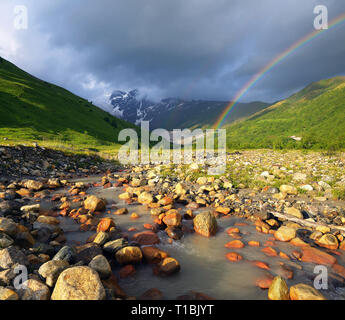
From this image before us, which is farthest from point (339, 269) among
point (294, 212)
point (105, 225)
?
point (105, 225)

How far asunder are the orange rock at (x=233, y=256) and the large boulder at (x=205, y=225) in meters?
1.35

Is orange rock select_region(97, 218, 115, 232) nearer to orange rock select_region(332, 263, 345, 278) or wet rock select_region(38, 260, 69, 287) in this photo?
wet rock select_region(38, 260, 69, 287)

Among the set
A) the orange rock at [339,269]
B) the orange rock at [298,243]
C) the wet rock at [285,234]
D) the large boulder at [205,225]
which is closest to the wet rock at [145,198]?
the large boulder at [205,225]

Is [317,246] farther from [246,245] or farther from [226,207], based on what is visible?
[226,207]

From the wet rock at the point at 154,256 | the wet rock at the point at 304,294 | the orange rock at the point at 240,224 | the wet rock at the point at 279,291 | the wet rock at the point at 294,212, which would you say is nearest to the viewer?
the wet rock at the point at 304,294

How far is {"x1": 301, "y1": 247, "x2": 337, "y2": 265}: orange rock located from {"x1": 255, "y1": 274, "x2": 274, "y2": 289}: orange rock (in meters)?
1.72

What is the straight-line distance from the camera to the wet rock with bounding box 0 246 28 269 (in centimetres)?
447

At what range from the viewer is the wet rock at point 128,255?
5.95m

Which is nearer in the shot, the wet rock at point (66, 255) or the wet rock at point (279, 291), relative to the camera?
the wet rock at point (279, 291)

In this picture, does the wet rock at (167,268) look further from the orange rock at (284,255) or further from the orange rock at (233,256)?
the orange rock at (284,255)

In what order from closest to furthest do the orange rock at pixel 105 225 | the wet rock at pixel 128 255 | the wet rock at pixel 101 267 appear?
→ the wet rock at pixel 101 267, the wet rock at pixel 128 255, the orange rock at pixel 105 225

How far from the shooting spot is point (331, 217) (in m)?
8.45
